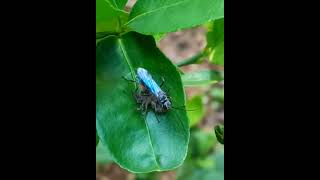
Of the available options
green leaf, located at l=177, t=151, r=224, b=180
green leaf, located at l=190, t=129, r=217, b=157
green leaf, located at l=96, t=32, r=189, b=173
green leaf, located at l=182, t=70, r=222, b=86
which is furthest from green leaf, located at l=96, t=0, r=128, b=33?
green leaf, located at l=190, t=129, r=217, b=157

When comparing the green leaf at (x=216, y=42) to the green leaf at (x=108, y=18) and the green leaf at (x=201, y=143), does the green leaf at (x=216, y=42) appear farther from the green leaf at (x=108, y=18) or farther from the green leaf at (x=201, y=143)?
the green leaf at (x=201, y=143)

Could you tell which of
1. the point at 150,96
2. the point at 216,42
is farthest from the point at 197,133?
the point at 150,96

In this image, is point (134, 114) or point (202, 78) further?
point (202, 78)

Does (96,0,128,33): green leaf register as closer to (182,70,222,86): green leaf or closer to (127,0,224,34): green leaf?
(127,0,224,34): green leaf

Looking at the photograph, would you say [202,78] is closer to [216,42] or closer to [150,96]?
[216,42]
